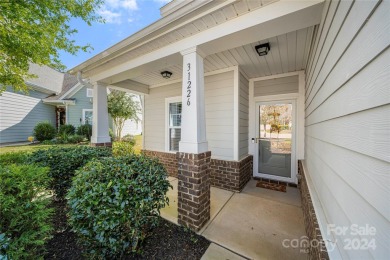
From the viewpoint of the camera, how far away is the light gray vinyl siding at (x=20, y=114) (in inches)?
342

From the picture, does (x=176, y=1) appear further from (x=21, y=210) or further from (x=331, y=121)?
(x=21, y=210)

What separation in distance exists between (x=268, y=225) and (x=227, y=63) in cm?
332

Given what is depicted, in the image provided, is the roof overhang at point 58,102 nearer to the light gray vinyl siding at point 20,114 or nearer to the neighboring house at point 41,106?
the neighboring house at point 41,106

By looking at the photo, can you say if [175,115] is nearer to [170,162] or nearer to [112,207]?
[170,162]

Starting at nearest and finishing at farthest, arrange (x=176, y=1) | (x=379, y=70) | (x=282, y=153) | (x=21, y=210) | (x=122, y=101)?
1. (x=379, y=70)
2. (x=21, y=210)
3. (x=176, y=1)
4. (x=282, y=153)
5. (x=122, y=101)

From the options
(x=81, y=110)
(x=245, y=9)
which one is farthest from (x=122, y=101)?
(x=245, y=9)

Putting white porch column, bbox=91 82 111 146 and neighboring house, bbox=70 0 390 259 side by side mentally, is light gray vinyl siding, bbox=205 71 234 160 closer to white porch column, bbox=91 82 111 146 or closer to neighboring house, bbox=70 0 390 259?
neighboring house, bbox=70 0 390 259

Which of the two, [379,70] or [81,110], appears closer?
[379,70]

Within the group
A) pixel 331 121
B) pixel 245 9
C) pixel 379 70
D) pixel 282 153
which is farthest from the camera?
pixel 282 153

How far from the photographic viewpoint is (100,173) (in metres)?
1.91

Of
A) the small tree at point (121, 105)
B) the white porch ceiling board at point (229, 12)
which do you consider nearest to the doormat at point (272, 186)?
the white porch ceiling board at point (229, 12)

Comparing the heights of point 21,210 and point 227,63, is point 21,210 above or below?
below

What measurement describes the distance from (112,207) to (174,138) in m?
3.56

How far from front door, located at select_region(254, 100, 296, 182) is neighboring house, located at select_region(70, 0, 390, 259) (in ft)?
0.09
